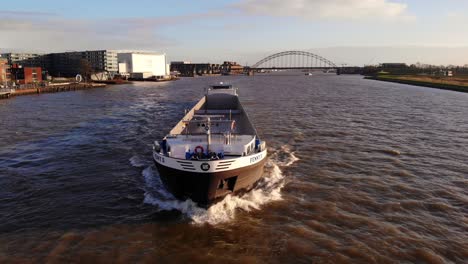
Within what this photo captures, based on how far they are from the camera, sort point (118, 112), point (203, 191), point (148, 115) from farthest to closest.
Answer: point (118, 112)
point (148, 115)
point (203, 191)

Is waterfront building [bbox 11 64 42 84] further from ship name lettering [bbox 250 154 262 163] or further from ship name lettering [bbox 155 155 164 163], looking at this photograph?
ship name lettering [bbox 250 154 262 163]

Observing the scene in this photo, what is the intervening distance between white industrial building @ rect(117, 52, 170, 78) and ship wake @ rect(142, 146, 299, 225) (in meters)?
151

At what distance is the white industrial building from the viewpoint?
16700cm

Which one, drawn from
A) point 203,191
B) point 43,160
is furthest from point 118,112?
point 203,191

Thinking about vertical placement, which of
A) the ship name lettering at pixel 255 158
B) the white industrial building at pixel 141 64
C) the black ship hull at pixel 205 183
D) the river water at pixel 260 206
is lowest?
the river water at pixel 260 206

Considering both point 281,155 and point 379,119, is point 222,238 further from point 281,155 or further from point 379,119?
point 379,119

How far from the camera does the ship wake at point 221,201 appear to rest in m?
14.5

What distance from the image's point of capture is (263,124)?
121 feet

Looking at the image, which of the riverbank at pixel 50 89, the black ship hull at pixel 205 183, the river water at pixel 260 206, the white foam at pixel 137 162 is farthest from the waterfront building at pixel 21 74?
the black ship hull at pixel 205 183

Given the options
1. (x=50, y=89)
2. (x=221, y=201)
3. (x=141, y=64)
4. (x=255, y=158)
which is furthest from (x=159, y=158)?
(x=141, y=64)

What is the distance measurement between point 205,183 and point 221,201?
1.57 metres

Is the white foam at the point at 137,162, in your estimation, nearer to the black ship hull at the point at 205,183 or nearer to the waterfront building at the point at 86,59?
the black ship hull at the point at 205,183

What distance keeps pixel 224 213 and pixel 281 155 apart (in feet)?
33.9

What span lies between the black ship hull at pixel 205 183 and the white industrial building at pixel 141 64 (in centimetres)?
15439
